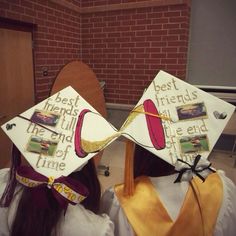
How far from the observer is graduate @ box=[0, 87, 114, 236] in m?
0.70

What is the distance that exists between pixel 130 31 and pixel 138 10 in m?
0.28

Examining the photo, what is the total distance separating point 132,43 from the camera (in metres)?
3.34

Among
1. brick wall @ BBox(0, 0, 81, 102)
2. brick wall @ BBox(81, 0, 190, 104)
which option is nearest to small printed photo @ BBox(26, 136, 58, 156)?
brick wall @ BBox(0, 0, 81, 102)

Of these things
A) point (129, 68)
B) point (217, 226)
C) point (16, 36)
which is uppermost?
point (16, 36)

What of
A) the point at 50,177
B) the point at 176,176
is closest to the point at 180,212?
the point at 176,176

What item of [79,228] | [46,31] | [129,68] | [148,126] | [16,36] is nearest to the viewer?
[79,228]

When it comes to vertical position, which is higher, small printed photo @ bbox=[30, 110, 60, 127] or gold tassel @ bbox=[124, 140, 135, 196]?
small printed photo @ bbox=[30, 110, 60, 127]

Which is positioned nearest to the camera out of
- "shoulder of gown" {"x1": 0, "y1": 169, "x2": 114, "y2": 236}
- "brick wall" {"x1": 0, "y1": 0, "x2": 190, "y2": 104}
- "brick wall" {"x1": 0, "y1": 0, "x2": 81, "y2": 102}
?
"shoulder of gown" {"x1": 0, "y1": 169, "x2": 114, "y2": 236}

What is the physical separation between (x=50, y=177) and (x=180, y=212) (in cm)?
41

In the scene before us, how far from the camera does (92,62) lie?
3.62 meters

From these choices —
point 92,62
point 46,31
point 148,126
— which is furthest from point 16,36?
point 148,126

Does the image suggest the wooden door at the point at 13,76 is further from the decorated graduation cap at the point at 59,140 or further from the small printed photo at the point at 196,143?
the small printed photo at the point at 196,143

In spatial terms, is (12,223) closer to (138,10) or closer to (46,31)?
(46,31)

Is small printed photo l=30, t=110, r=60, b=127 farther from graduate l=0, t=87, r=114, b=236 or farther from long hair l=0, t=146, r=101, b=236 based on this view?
long hair l=0, t=146, r=101, b=236
